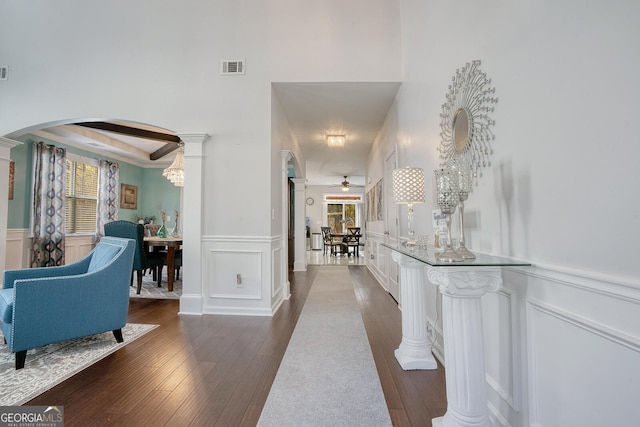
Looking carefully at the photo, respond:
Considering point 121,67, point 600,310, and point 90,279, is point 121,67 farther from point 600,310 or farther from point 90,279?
point 600,310

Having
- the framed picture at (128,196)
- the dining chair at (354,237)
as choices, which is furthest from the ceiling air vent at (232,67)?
the dining chair at (354,237)

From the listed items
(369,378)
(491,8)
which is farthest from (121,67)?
(369,378)

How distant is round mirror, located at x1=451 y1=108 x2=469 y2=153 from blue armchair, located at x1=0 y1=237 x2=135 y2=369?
2853 millimetres

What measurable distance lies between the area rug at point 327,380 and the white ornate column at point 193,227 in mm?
1345

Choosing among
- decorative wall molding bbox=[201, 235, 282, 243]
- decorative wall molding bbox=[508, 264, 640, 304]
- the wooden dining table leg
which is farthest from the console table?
the wooden dining table leg

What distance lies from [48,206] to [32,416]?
5.01m

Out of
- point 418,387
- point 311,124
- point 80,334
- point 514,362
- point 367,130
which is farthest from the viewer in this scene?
point 367,130

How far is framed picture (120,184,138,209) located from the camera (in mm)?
6898

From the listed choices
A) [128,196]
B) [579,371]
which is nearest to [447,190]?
[579,371]

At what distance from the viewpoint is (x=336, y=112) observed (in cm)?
434

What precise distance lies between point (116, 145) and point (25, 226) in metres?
2.19

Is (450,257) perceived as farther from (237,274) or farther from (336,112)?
(336,112)

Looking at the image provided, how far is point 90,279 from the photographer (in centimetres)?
232

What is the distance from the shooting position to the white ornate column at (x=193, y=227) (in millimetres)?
3365
